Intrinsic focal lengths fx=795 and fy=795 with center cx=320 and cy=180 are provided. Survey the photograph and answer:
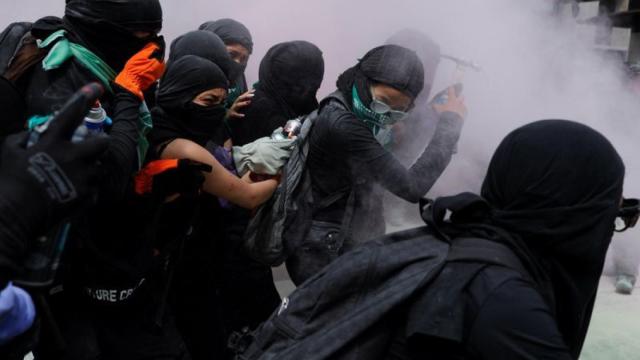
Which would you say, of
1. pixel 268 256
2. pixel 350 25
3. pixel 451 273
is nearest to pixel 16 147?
pixel 451 273

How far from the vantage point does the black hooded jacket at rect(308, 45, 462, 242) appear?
280 cm

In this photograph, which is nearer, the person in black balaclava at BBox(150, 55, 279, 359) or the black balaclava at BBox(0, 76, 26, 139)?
the black balaclava at BBox(0, 76, 26, 139)

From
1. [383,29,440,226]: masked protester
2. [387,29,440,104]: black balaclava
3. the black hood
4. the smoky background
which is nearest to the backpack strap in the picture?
[383,29,440,226]: masked protester

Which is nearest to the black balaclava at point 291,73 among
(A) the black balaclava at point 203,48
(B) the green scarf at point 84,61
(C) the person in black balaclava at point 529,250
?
(A) the black balaclava at point 203,48

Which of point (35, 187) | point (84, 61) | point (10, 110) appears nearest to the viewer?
point (35, 187)

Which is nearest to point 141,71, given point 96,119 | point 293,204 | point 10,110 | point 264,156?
point 96,119

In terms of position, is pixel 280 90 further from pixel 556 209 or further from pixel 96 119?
pixel 556 209

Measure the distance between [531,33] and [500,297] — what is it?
107 inches

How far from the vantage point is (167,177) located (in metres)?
2.42

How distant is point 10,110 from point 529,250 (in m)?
1.23

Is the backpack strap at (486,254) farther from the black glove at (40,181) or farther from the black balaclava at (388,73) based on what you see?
the black balaclava at (388,73)

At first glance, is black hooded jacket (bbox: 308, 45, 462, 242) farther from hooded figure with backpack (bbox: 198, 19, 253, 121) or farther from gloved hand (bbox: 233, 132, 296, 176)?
hooded figure with backpack (bbox: 198, 19, 253, 121)

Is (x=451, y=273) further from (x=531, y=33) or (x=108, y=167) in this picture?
(x=531, y=33)

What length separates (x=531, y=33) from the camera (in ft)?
13.0
